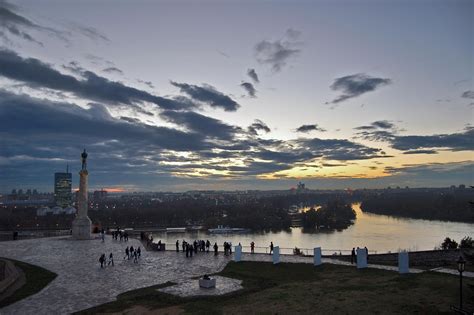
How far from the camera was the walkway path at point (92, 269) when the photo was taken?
17.2 metres

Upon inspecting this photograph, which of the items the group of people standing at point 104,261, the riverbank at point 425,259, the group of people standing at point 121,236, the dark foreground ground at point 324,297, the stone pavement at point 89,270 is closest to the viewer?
the dark foreground ground at point 324,297

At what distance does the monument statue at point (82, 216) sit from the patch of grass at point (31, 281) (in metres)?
13.4

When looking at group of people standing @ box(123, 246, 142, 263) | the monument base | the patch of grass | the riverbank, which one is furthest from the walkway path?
the monument base

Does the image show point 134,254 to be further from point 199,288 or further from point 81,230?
point 81,230

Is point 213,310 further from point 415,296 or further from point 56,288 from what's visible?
point 56,288

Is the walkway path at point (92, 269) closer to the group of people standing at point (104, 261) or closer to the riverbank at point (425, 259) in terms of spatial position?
the group of people standing at point (104, 261)

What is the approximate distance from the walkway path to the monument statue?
160 inches

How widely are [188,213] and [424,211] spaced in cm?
7242

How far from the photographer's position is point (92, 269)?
2395 centimetres

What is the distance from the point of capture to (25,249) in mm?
32062

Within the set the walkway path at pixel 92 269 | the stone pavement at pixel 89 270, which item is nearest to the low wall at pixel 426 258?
the walkway path at pixel 92 269

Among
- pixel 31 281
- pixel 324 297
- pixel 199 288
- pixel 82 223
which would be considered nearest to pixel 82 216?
pixel 82 223

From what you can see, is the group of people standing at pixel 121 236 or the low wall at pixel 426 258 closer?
the low wall at pixel 426 258

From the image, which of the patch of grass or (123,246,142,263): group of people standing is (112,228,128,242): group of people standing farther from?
the patch of grass
